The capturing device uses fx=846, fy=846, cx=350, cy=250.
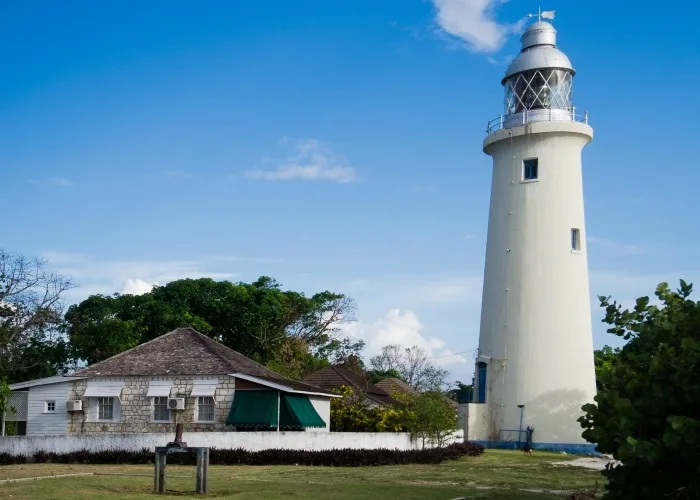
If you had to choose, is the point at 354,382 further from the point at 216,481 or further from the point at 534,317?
the point at 216,481

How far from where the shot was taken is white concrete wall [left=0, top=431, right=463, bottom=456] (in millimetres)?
24656

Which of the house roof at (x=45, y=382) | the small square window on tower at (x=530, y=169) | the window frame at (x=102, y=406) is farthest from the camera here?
the small square window on tower at (x=530, y=169)

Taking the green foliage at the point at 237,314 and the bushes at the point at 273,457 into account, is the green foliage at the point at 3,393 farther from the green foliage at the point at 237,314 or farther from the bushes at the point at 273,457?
the green foliage at the point at 237,314

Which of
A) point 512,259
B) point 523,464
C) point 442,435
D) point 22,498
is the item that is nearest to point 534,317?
point 512,259

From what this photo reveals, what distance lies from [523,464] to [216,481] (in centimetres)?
1023

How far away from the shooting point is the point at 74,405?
28.6 meters

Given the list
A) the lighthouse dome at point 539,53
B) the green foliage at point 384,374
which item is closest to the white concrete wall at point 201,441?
the lighthouse dome at point 539,53

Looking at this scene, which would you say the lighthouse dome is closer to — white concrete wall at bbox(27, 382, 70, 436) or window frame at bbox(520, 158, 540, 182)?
window frame at bbox(520, 158, 540, 182)

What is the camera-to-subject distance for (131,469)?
2161 cm

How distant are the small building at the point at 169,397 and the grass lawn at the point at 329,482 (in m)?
4.51

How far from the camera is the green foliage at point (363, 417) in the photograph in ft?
97.3

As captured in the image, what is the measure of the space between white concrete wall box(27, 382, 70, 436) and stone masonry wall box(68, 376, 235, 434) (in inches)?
10.7

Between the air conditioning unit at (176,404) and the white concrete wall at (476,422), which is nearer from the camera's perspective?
the air conditioning unit at (176,404)

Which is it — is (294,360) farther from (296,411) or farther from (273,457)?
(273,457)
